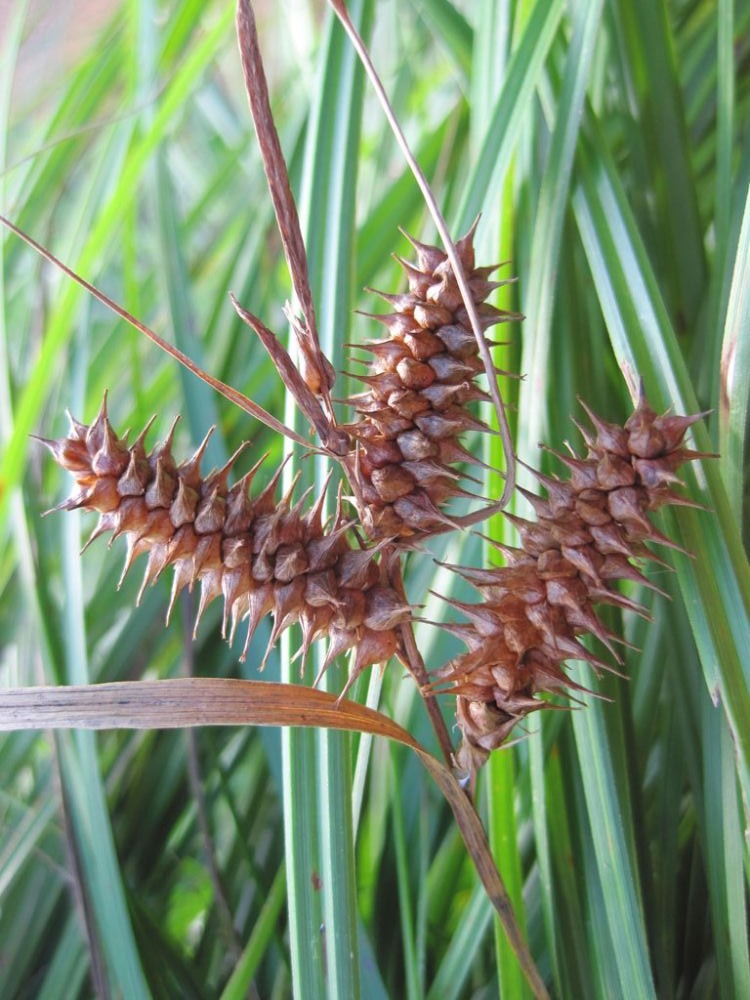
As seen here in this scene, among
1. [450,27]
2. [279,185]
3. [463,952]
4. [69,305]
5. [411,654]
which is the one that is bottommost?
[463,952]

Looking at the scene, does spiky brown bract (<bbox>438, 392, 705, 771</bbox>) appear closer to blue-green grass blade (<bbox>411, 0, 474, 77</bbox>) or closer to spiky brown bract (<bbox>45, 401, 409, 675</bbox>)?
spiky brown bract (<bbox>45, 401, 409, 675</bbox>)

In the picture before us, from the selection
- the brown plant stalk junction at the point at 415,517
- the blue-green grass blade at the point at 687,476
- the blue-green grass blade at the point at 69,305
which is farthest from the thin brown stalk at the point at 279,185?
the blue-green grass blade at the point at 69,305

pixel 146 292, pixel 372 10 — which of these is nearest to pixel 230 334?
pixel 146 292

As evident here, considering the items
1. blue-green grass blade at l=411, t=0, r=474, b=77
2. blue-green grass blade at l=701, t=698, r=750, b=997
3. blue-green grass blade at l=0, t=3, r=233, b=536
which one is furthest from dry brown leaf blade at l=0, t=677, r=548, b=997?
blue-green grass blade at l=411, t=0, r=474, b=77

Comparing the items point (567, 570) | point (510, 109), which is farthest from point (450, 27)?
point (567, 570)

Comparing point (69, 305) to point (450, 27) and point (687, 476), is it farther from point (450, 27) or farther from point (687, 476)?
point (687, 476)
